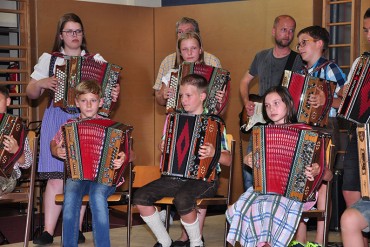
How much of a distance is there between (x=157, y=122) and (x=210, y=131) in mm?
3475

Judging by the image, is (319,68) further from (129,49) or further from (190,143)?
(129,49)

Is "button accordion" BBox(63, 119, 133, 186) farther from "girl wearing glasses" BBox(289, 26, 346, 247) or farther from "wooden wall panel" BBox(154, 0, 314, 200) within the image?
"wooden wall panel" BBox(154, 0, 314, 200)

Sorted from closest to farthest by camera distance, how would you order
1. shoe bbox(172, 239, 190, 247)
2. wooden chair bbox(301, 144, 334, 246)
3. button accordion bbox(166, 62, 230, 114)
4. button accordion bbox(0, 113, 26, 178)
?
wooden chair bbox(301, 144, 334, 246) < button accordion bbox(0, 113, 26, 178) < button accordion bbox(166, 62, 230, 114) < shoe bbox(172, 239, 190, 247)

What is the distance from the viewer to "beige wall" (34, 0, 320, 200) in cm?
772

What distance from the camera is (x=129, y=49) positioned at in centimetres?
832

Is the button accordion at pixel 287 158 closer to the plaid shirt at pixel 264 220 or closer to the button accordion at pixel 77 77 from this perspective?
the plaid shirt at pixel 264 220

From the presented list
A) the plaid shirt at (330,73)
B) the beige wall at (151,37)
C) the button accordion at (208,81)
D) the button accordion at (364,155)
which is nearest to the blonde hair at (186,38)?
the button accordion at (208,81)

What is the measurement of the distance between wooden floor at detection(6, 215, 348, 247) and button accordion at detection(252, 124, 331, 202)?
1.40 meters

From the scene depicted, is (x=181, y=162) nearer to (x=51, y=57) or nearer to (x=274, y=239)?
(x=274, y=239)

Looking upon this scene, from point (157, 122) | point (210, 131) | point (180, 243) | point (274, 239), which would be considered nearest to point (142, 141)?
point (157, 122)

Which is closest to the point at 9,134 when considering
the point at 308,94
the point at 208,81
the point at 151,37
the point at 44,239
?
the point at 44,239

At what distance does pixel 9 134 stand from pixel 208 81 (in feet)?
4.74

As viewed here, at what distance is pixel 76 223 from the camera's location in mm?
5238

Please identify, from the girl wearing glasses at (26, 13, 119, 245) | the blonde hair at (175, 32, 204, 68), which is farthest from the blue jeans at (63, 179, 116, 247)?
the blonde hair at (175, 32, 204, 68)
